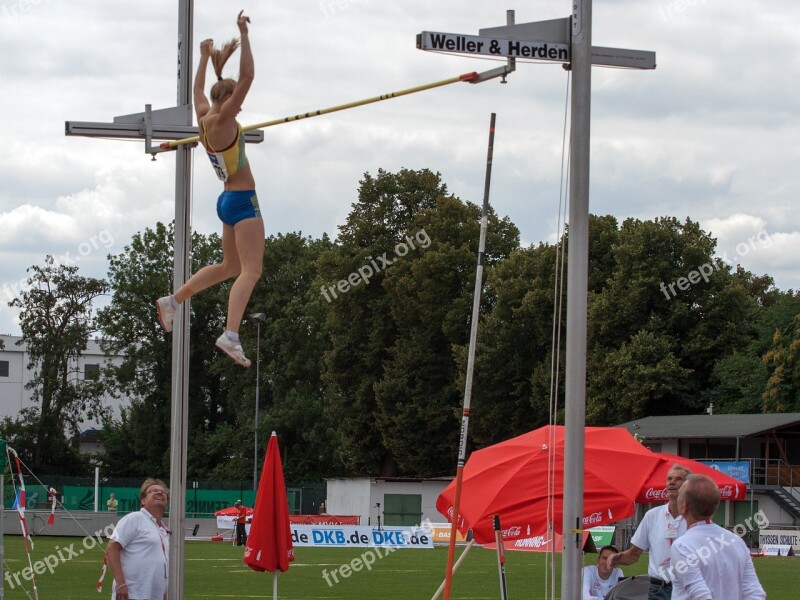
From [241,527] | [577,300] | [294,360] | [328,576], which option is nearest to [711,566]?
[577,300]

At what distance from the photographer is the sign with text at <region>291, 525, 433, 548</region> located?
124ft

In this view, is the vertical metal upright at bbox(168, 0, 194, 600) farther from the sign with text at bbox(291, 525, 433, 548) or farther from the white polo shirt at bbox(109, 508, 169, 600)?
the sign with text at bbox(291, 525, 433, 548)

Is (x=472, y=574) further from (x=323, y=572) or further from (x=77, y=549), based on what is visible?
(x=77, y=549)

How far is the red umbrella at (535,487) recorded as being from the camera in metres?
11.2

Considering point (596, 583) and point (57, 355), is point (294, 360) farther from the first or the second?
point (596, 583)

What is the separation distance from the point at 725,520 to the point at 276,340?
79.9 ft

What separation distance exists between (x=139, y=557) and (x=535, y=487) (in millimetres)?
4099

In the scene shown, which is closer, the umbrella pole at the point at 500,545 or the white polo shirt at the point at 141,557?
the white polo shirt at the point at 141,557

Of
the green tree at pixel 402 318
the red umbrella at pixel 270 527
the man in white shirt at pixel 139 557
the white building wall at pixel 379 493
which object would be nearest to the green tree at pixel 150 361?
the green tree at pixel 402 318

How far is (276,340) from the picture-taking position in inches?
2354

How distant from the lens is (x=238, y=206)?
6.18 m

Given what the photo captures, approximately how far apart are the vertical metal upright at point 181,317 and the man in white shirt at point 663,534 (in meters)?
3.09

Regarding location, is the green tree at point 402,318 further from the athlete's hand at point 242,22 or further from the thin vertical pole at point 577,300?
the athlete's hand at point 242,22

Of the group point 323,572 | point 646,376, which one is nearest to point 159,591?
point 323,572
